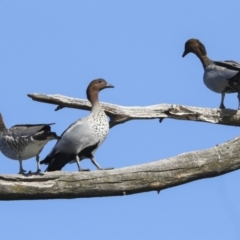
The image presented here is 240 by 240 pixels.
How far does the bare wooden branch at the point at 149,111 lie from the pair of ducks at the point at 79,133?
0.13 m

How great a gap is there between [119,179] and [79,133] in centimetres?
267

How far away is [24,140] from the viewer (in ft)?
30.0

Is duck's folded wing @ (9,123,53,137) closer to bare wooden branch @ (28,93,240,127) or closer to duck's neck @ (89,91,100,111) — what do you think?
bare wooden branch @ (28,93,240,127)

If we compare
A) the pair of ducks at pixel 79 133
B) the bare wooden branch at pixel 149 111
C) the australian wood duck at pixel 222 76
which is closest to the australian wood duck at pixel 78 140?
the pair of ducks at pixel 79 133

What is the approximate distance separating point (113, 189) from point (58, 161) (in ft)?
8.79

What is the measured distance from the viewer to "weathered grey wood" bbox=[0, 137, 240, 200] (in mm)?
7266

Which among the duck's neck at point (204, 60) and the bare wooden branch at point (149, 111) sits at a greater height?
the duck's neck at point (204, 60)

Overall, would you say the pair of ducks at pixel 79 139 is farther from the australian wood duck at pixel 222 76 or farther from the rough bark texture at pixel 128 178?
the rough bark texture at pixel 128 178

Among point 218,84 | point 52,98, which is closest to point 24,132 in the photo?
point 52,98

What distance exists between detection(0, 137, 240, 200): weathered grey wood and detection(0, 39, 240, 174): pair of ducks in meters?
1.24

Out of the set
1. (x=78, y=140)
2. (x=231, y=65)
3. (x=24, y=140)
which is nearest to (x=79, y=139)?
(x=78, y=140)

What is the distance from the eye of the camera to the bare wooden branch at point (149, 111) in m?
9.50

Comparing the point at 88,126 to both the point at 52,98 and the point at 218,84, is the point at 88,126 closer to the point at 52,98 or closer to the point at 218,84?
the point at 52,98

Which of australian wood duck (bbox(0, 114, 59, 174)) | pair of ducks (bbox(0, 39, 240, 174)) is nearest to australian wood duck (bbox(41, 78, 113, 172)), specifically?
pair of ducks (bbox(0, 39, 240, 174))
